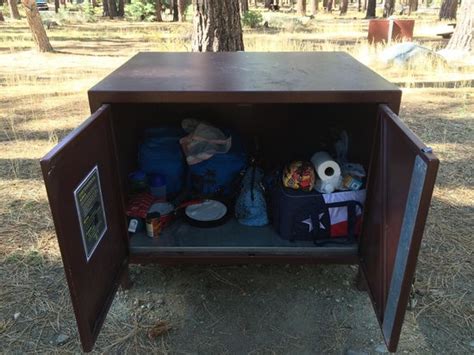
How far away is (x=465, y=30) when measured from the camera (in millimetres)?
8023

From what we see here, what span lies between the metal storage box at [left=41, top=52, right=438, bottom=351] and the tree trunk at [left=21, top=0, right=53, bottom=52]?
7.97m

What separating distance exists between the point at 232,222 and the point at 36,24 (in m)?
9.40

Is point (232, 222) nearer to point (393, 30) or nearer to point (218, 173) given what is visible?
point (218, 173)

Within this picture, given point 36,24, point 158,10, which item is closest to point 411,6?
point 158,10

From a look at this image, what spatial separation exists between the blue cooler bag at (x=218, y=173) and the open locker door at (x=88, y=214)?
0.77 m

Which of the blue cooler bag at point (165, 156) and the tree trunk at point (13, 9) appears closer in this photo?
the blue cooler bag at point (165, 156)

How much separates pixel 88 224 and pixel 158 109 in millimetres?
1374

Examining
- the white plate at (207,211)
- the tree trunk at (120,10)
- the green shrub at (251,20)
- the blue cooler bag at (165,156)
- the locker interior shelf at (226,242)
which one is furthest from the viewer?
the tree trunk at (120,10)

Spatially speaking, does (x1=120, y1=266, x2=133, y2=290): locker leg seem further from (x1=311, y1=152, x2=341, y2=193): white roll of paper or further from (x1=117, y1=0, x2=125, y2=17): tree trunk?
(x1=117, y1=0, x2=125, y2=17): tree trunk

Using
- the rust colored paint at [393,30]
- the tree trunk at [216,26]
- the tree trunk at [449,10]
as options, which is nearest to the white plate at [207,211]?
the tree trunk at [216,26]

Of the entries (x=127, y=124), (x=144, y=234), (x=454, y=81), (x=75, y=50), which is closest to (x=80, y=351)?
(x=144, y=234)

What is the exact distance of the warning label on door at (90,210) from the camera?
1.72 m

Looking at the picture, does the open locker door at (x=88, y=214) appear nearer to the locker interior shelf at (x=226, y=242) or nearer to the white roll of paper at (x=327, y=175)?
the locker interior shelf at (x=226, y=242)

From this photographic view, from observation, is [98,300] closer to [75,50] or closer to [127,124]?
[127,124]
